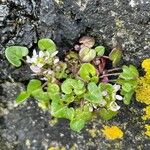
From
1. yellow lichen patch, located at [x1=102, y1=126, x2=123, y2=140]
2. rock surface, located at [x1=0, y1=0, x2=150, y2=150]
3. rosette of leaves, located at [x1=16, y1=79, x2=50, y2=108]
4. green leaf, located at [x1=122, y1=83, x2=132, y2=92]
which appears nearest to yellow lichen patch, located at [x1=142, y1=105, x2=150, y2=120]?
rock surface, located at [x1=0, y1=0, x2=150, y2=150]

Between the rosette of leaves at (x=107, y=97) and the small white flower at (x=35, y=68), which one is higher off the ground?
the small white flower at (x=35, y=68)

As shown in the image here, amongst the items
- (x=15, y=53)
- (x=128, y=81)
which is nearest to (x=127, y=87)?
(x=128, y=81)

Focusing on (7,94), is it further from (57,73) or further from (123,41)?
(123,41)

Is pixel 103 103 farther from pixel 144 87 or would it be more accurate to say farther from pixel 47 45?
pixel 47 45

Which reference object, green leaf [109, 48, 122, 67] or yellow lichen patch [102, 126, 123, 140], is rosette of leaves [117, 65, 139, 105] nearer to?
green leaf [109, 48, 122, 67]

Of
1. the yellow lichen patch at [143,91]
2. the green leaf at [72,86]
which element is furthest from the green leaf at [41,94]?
the yellow lichen patch at [143,91]

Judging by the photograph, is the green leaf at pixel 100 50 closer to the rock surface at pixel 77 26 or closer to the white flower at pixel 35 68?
the rock surface at pixel 77 26
